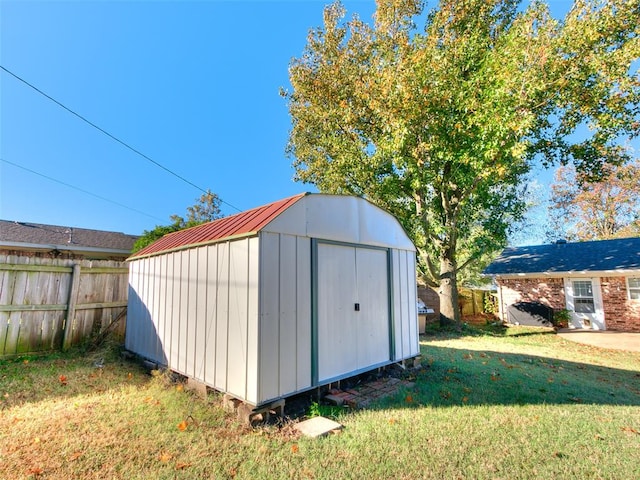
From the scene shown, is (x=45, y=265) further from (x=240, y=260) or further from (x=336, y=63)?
(x=336, y=63)

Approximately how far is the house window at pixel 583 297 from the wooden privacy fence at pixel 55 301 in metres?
15.4

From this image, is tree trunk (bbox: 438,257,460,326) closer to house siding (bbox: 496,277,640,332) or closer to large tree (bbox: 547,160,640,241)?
house siding (bbox: 496,277,640,332)

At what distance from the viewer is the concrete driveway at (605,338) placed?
860 cm

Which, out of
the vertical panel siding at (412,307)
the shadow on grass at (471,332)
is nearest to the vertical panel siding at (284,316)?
the vertical panel siding at (412,307)

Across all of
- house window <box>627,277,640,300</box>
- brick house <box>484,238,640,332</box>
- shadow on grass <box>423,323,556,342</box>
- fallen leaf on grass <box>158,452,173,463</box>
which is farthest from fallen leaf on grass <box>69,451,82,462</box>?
house window <box>627,277,640,300</box>

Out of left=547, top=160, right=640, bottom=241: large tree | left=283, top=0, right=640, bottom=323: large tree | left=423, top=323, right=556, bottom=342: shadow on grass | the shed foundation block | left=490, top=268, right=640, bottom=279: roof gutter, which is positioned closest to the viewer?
the shed foundation block

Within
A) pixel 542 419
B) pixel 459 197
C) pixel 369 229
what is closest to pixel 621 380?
pixel 542 419

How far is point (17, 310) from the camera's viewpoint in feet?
18.8

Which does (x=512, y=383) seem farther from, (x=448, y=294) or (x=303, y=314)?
(x=448, y=294)

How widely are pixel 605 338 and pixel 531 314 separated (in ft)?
8.16

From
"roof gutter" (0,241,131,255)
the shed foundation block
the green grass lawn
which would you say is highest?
"roof gutter" (0,241,131,255)

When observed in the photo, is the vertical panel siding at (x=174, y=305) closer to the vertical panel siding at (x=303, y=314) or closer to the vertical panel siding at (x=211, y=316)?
the vertical panel siding at (x=211, y=316)

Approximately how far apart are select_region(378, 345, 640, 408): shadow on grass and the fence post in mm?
6294

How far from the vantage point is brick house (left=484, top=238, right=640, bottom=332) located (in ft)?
36.0
